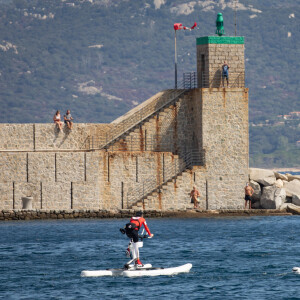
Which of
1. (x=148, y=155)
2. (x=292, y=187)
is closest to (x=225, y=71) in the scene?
(x=148, y=155)

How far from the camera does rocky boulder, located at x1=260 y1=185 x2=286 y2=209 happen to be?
6028cm

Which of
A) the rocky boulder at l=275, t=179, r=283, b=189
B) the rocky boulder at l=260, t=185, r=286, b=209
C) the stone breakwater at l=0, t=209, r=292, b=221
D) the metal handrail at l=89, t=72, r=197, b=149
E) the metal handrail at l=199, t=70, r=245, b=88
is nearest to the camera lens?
the stone breakwater at l=0, t=209, r=292, b=221

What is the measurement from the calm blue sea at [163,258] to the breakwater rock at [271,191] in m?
1.34

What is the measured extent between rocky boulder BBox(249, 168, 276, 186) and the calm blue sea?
9.10 feet

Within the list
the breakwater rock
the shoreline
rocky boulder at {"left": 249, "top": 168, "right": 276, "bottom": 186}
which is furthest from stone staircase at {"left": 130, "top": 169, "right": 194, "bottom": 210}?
rocky boulder at {"left": 249, "top": 168, "right": 276, "bottom": 186}

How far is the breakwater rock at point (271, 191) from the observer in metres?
60.4

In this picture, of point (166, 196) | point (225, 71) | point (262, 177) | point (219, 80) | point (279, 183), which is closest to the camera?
point (166, 196)

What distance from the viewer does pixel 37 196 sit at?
57.4 metres

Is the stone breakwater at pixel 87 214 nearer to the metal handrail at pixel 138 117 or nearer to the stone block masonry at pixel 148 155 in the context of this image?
the stone block masonry at pixel 148 155

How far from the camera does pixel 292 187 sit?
63.1 meters

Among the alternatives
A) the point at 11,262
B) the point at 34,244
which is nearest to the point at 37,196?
the point at 34,244

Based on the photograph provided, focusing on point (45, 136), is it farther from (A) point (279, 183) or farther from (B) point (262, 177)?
(A) point (279, 183)

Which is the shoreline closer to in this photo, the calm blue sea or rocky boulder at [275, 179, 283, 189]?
the calm blue sea

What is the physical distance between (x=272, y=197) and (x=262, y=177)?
2.25 meters
